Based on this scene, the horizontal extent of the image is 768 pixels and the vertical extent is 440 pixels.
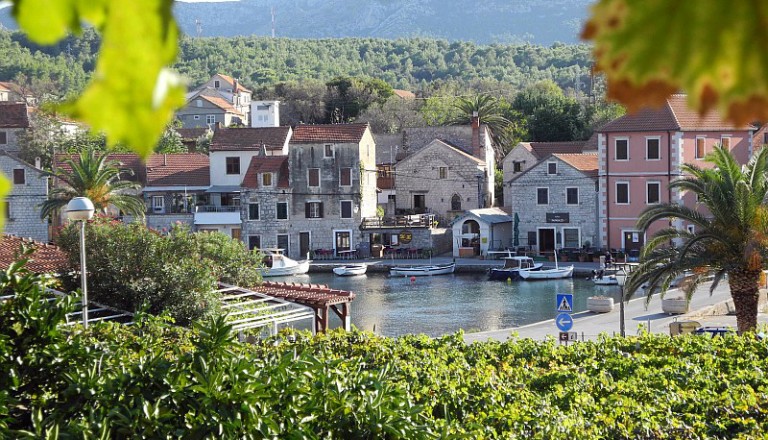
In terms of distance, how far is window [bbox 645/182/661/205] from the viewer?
46.6m

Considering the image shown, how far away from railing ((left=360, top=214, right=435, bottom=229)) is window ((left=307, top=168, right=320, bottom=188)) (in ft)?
11.6

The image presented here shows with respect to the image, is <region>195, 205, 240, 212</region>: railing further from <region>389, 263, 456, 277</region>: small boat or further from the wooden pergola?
the wooden pergola

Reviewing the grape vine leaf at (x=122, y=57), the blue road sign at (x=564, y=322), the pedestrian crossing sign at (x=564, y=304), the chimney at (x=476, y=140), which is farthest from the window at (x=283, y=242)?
the grape vine leaf at (x=122, y=57)

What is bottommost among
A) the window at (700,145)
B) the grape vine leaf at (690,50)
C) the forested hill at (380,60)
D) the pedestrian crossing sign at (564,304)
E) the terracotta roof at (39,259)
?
the pedestrian crossing sign at (564,304)

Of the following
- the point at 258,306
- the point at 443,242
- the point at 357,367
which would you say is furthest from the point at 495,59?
the point at 357,367

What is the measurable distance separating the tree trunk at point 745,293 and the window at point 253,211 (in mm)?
35805

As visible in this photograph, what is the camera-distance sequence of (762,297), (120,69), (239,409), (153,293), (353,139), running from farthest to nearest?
(353,139) → (762,297) → (153,293) → (239,409) → (120,69)

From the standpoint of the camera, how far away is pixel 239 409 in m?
6.87

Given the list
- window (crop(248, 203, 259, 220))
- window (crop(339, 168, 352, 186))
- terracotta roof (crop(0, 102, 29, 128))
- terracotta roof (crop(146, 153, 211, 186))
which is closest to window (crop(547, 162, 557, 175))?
window (crop(339, 168, 352, 186))

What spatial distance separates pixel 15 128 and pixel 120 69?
63121mm

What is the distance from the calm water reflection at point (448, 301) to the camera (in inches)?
1320

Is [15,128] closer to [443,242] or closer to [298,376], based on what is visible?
[443,242]

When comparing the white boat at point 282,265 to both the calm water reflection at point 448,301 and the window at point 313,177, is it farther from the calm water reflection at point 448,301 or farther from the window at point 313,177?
the window at point 313,177

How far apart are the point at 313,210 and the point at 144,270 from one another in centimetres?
3230
